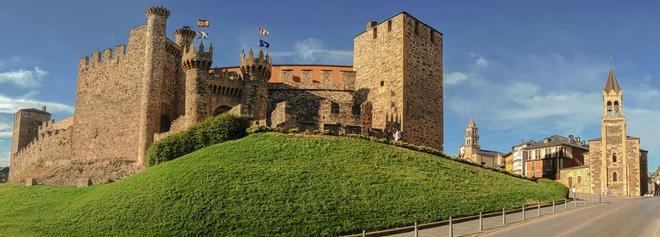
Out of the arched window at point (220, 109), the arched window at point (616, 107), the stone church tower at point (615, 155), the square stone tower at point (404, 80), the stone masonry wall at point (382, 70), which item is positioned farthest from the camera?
the arched window at point (616, 107)

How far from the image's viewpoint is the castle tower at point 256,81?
4698 centimetres

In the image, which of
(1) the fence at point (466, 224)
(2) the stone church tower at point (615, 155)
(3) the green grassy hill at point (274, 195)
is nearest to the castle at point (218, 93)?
(3) the green grassy hill at point (274, 195)

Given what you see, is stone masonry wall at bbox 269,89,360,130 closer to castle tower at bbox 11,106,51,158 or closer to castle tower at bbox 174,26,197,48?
castle tower at bbox 174,26,197,48

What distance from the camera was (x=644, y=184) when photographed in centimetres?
8594

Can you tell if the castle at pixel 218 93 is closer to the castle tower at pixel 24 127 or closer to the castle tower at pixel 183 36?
the castle tower at pixel 183 36

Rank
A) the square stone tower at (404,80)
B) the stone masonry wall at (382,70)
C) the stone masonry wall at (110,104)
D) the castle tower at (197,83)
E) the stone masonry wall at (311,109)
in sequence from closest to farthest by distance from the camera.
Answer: the stone masonry wall at (311,109) < the castle tower at (197,83) < the square stone tower at (404,80) < the stone masonry wall at (382,70) < the stone masonry wall at (110,104)

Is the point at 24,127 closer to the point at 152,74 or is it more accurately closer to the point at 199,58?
the point at 152,74

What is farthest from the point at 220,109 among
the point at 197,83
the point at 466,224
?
the point at 466,224

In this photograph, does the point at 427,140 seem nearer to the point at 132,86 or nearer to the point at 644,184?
the point at 132,86

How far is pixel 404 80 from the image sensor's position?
4794cm

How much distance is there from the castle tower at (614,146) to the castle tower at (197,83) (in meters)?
55.6

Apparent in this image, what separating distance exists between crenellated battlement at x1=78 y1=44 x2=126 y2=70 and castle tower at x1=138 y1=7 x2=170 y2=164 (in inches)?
157

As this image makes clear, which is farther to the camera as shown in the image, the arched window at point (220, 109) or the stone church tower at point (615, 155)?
the stone church tower at point (615, 155)

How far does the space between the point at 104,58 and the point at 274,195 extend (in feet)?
105
